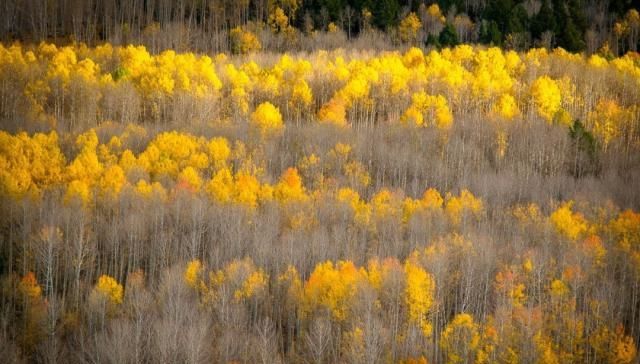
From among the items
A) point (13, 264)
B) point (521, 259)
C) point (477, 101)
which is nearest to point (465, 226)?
point (521, 259)

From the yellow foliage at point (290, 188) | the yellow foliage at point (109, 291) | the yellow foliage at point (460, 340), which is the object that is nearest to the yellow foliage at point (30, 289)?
the yellow foliage at point (109, 291)

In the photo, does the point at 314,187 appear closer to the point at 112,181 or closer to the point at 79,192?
the point at 112,181

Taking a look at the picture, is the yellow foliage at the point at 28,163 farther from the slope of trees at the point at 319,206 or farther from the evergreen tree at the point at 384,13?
the evergreen tree at the point at 384,13

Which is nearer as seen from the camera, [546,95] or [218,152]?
[218,152]

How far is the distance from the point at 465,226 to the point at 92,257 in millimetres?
16733

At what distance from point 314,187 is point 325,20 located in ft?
119

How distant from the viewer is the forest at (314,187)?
1043 inches

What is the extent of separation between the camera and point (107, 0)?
81625 mm

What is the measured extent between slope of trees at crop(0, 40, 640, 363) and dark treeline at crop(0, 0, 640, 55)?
4.69m

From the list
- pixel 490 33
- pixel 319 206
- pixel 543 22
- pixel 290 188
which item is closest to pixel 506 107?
pixel 490 33

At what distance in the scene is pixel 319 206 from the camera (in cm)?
3997

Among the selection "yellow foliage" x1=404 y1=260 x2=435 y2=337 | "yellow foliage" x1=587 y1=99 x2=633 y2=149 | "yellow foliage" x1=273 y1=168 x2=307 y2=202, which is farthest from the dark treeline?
"yellow foliage" x1=404 y1=260 x2=435 y2=337

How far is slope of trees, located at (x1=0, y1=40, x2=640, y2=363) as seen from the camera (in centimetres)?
2625

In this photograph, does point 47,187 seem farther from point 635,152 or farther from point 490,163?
point 635,152
